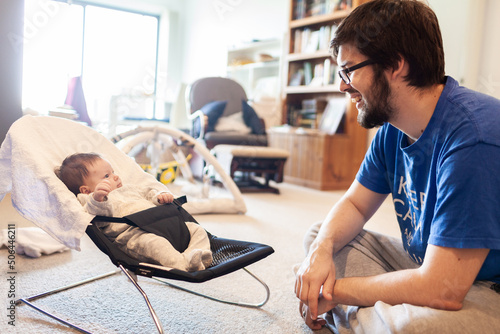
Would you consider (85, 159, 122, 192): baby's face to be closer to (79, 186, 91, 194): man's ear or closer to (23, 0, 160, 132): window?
(79, 186, 91, 194): man's ear

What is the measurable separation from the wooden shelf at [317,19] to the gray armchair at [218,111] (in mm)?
961

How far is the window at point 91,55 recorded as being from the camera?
6.60 metres

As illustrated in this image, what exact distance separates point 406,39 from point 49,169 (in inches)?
43.5

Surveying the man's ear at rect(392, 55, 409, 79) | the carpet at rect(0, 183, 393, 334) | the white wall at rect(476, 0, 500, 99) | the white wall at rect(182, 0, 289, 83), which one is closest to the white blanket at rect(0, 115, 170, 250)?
the carpet at rect(0, 183, 393, 334)

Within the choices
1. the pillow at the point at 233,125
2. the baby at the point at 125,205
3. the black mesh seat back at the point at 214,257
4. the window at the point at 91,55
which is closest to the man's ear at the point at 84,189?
the baby at the point at 125,205

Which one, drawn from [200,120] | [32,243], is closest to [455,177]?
[32,243]

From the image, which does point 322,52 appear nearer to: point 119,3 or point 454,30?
point 454,30

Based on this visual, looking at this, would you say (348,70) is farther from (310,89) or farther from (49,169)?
(310,89)

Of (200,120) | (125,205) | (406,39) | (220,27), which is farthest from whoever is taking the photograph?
(220,27)

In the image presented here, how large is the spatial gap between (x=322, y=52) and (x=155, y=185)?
3.36 meters

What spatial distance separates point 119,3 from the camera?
23.4 feet

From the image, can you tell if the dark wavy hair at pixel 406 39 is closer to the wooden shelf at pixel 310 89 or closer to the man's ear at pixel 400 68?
the man's ear at pixel 400 68

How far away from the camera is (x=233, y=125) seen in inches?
173

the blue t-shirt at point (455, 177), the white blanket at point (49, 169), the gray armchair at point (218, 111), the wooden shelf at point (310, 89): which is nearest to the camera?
the blue t-shirt at point (455, 177)
